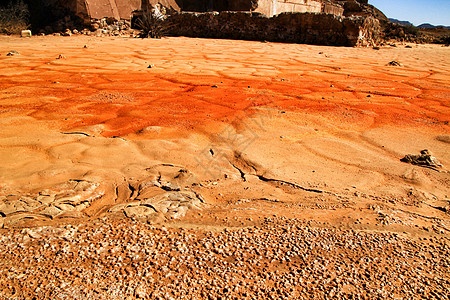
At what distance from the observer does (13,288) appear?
842 millimetres

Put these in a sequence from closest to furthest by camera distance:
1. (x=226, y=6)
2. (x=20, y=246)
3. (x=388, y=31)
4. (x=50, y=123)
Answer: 1. (x=20, y=246)
2. (x=50, y=123)
3. (x=226, y=6)
4. (x=388, y=31)

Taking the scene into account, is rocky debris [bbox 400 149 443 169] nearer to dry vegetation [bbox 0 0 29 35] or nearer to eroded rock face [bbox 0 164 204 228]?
eroded rock face [bbox 0 164 204 228]

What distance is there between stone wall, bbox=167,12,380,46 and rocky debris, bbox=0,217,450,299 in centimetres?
832

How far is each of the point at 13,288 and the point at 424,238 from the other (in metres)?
1.21

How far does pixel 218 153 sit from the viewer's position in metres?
1.76

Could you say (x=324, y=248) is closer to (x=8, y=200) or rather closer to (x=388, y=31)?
(x=8, y=200)

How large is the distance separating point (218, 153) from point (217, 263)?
2.81 ft

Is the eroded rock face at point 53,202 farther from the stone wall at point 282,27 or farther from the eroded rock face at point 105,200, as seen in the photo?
the stone wall at point 282,27

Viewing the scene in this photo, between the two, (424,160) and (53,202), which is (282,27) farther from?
(53,202)

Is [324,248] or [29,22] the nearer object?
[324,248]

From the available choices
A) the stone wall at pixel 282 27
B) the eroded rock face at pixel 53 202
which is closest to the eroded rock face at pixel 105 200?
the eroded rock face at pixel 53 202

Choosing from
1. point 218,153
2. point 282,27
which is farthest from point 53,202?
point 282,27

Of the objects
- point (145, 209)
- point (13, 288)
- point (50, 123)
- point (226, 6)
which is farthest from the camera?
point (226, 6)

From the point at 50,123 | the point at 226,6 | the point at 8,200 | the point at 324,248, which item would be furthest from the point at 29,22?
the point at 324,248
